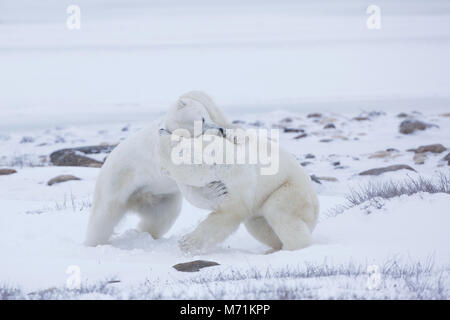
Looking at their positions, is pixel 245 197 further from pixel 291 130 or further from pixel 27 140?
pixel 27 140

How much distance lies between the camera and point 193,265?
526cm

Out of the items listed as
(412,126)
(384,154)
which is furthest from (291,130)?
(384,154)

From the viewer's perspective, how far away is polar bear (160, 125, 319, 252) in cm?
535

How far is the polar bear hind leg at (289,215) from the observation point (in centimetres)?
589

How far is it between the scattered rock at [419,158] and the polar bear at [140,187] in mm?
7942

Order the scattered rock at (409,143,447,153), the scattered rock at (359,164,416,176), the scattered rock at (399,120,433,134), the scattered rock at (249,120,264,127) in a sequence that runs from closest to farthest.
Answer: the scattered rock at (359,164,416,176), the scattered rock at (409,143,447,153), the scattered rock at (399,120,433,134), the scattered rock at (249,120,264,127)

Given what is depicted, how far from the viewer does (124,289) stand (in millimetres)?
4281

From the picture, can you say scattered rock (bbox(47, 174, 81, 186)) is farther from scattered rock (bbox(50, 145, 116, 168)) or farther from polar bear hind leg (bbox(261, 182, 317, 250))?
polar bear hind leg (bbox(261, 182, 317, 250))

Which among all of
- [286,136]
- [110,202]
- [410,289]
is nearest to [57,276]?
[110,202]

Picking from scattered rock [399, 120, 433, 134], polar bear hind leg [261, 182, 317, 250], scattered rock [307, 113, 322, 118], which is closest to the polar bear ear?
polar bear hind leg [261, 182, 317, 250]

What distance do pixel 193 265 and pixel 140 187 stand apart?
1.39 m

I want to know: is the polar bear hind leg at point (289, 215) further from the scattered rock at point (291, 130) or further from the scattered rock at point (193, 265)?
the scattered rock at point (291, 130)
